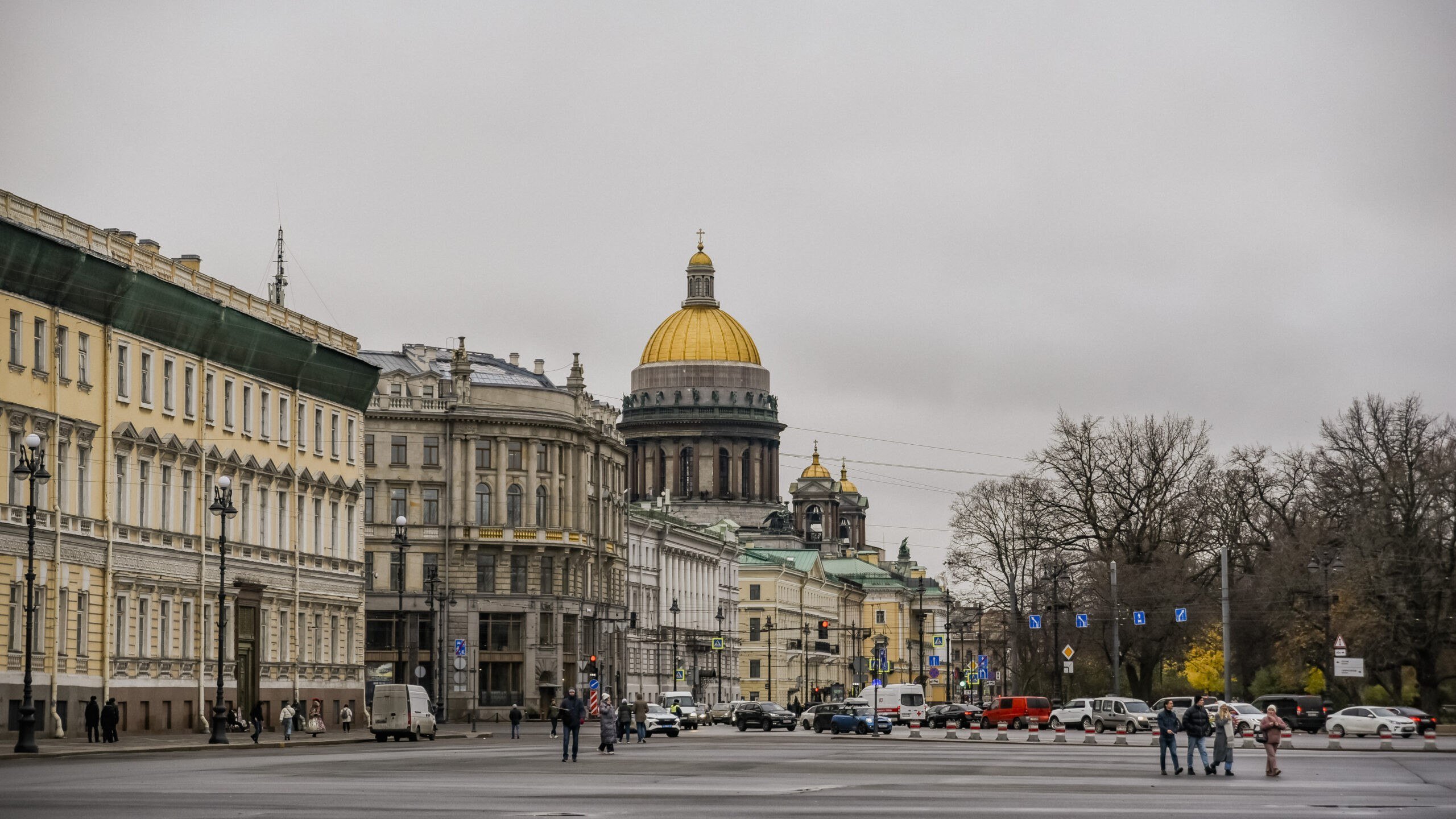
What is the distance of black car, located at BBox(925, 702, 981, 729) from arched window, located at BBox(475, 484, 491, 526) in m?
25.5

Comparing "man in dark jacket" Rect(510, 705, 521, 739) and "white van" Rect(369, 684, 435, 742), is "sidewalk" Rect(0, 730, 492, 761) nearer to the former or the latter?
"white van" Rect(369, 684, 435, 742)

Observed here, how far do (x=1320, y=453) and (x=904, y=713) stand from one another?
24.9 m

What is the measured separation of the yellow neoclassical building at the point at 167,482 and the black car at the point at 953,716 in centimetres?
2905

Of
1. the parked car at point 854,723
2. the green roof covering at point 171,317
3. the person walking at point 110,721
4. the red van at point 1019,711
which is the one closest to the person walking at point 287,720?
the person walking at point 110,721

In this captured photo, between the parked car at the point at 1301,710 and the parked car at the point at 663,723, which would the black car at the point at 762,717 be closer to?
the parked car at the point at 663,723

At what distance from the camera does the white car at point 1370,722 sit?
229ft

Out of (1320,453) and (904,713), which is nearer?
(1320,453)

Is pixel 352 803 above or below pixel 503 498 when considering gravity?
below

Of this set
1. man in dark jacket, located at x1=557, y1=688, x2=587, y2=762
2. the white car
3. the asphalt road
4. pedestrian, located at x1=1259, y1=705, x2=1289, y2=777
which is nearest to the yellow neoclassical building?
the asphalt road

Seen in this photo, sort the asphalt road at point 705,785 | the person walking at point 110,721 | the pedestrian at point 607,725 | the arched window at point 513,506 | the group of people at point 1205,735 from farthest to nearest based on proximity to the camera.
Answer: the arched window at point 513,506, the person walking at point 110,721, the pedestrian at point 607,725, the group of people at point 1205,735, the asphalt road at point 705,785

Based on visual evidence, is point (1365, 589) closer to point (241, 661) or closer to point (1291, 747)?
point (1291, 747)

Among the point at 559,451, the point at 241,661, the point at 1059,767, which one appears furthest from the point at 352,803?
the point at 559,451

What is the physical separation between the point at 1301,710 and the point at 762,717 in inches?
920

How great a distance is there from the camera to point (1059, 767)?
142ft
